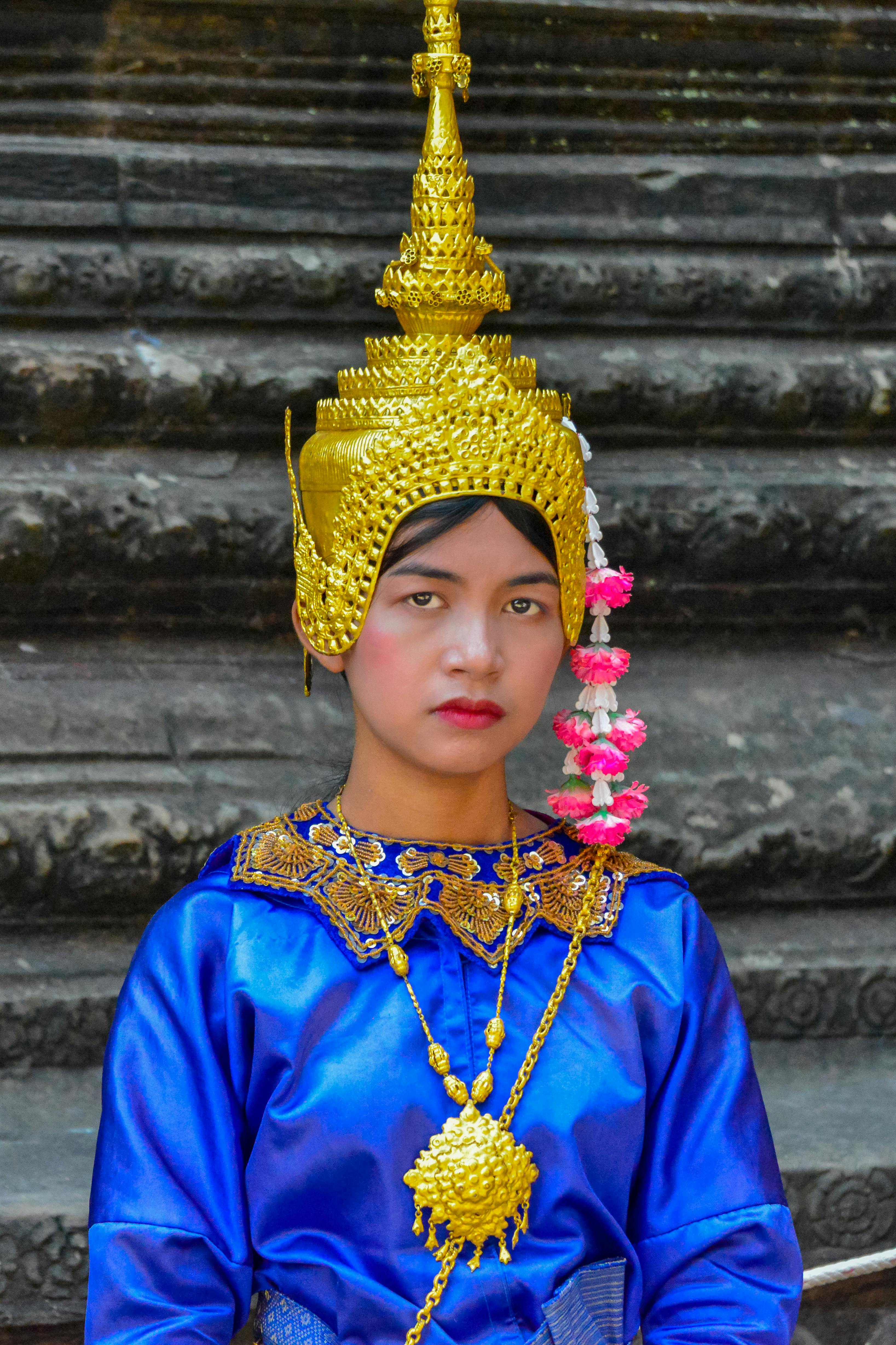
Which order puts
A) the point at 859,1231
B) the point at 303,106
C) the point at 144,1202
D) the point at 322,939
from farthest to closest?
the point at 303,106, the point at 859,1231, the point at 322,939, the point at 144,1202

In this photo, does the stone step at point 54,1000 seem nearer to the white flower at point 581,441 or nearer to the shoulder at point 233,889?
the shoulder at point 233,889

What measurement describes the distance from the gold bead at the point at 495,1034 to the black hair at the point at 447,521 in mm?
475

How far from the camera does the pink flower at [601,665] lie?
1589 mm

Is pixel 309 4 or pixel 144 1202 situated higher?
pixel 309 4

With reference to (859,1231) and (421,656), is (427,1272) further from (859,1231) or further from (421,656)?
(859,1231)

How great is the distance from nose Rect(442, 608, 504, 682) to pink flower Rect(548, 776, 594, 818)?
0.24 metres

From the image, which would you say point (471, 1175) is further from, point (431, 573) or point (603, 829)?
point (431, 573)

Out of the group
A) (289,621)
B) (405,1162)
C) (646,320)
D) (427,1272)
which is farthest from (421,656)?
(646,320)

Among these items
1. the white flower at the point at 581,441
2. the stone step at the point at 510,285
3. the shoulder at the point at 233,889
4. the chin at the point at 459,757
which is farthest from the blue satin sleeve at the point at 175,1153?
the stone step at the point at 510,285

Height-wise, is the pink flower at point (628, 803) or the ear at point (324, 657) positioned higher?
the ear at point (324, 657)

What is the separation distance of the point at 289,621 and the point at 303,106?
0.83 metres

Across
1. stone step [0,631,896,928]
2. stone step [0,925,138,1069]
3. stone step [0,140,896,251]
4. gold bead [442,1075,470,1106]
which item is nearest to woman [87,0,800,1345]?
gold bead [442,1075,470,1106]

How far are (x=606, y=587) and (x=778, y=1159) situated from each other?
37.3 inches

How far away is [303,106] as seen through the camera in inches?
90.3
